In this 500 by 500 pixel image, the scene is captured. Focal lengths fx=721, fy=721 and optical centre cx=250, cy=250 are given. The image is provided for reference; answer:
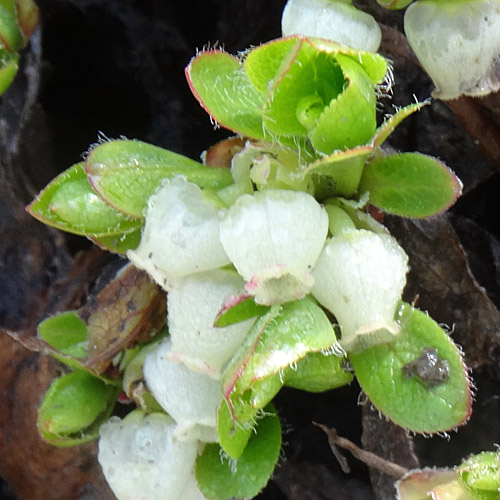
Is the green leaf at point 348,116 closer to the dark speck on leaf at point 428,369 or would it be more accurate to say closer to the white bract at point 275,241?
the white bract at point 275,241

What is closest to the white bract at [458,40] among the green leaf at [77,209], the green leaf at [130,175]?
Answer: the green leaf at [130,175]

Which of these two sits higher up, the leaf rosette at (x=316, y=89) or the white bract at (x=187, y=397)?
the leaf rosette at (x=316, y=89)

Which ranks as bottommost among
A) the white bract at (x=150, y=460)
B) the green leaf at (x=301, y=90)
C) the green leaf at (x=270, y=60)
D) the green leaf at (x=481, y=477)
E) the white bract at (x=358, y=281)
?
the green leaf at (x=481, y=477)

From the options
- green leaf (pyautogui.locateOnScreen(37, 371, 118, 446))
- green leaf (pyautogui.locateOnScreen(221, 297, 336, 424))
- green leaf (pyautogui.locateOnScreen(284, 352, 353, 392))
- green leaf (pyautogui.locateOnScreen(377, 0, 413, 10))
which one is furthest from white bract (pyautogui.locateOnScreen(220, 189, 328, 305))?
green leaf (pyautogui.locateOnScreen(37, 371, 118, 446))

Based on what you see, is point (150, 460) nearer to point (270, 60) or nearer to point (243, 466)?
point (243, 466)

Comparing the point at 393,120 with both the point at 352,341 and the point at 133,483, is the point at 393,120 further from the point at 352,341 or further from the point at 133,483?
the point at 133,483

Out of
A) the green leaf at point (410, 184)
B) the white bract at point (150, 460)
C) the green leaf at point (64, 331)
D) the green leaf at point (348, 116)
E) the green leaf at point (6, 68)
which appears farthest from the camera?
the green leaf at point (6, 68)
